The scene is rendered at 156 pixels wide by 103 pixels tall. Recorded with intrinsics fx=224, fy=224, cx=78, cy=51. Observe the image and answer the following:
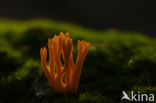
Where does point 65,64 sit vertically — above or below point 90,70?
above

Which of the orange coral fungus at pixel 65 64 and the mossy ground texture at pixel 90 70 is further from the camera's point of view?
the mossy ground texture at pixel 90 70

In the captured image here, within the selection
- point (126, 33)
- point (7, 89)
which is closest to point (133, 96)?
point (7, 89)

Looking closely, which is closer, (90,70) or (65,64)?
(65,64)

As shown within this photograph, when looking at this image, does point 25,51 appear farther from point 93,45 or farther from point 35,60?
point 93,45

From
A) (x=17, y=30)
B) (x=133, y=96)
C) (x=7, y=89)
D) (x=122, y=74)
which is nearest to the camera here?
(x=133, y=96)
